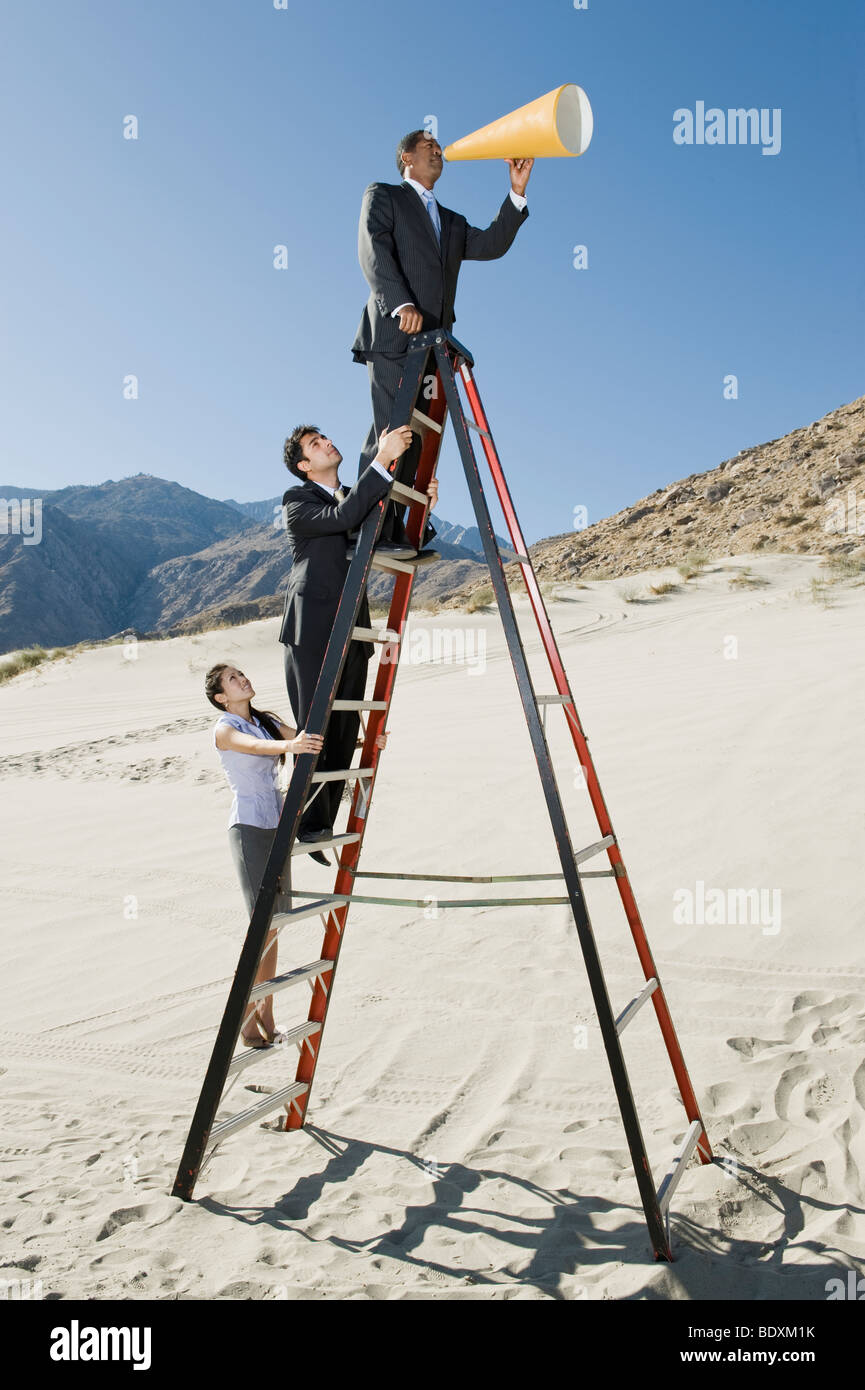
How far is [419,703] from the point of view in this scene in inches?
447

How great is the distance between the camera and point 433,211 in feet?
10.7

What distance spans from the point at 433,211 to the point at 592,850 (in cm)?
238

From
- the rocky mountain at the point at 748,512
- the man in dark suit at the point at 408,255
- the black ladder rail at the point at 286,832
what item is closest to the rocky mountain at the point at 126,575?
the rocky mountain at the point at 748,512

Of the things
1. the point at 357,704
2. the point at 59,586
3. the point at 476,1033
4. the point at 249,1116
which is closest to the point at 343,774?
the point at 357,704

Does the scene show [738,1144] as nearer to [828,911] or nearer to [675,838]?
[828,911]

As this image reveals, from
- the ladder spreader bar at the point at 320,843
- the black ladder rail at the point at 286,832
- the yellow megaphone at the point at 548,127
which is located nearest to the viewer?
the yellow megaphone at the point at 548,127

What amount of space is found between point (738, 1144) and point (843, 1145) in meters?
0.36

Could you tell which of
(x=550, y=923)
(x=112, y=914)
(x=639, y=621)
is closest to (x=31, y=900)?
(x=112, y=914)

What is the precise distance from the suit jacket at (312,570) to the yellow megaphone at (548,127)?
117 centimetres

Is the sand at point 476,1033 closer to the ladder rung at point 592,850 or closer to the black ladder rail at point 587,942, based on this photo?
the black ladder rail at point 587,942

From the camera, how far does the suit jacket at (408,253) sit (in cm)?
312

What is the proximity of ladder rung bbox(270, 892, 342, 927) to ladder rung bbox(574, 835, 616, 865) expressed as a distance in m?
0.94

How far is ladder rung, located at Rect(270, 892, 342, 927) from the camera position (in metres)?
3.03

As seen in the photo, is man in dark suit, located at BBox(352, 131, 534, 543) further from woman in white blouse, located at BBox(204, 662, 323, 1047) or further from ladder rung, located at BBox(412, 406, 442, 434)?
woman in white blouse, located at BBox(204, 662, 323, 1047)
